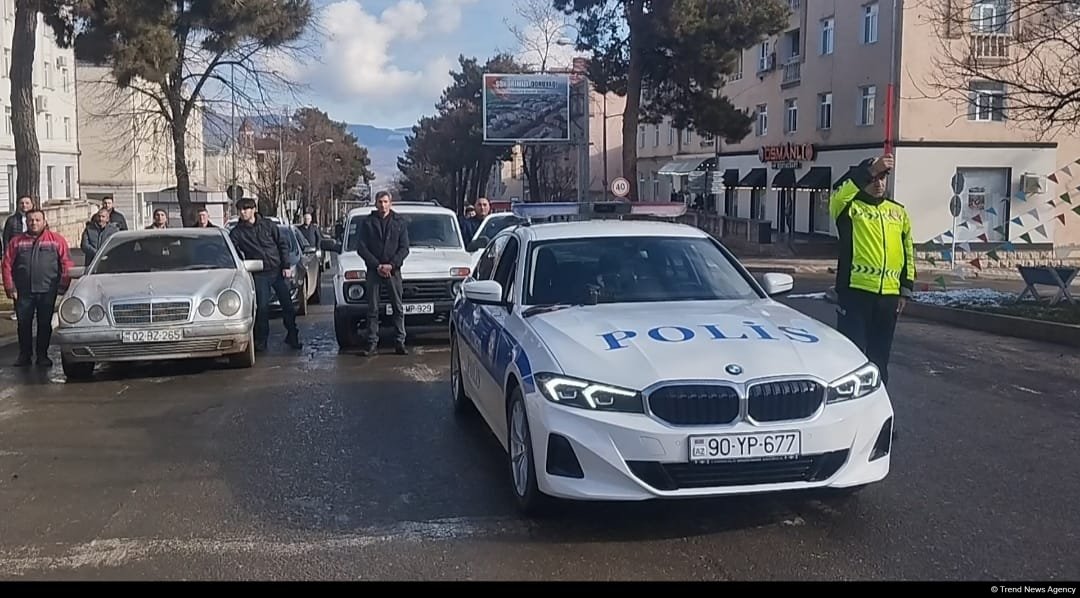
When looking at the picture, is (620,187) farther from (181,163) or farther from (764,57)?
(764,57)

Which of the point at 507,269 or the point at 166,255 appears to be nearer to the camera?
the point at 507,269

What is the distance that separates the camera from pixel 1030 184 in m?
38.9

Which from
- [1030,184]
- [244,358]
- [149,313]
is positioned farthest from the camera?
[1030,184]

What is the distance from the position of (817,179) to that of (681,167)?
1810 cm

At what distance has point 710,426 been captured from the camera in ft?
17.0

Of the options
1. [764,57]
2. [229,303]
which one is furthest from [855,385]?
[764,57]

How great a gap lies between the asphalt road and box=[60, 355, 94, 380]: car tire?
103 cm

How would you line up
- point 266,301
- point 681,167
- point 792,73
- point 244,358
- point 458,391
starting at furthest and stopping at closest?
point 681,167 → point 792,73 → point 266,301 → point 244,358 → point 458,391

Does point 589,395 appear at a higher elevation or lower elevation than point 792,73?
lower

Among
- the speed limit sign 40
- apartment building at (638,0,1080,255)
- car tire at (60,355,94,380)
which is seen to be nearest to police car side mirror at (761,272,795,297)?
car tire at (60,355,94,380)

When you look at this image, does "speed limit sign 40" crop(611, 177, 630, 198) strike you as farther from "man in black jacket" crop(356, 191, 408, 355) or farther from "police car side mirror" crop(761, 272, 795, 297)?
"police car side mirror" crop(761, 272, 795, 297)

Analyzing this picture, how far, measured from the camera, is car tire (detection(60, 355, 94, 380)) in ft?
36.4

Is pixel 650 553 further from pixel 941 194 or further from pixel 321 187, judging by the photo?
pixel 321 187
